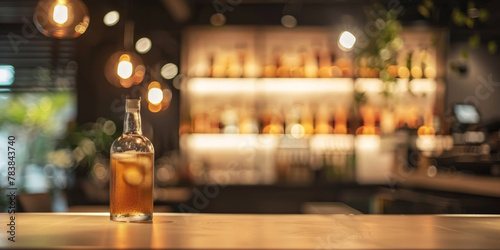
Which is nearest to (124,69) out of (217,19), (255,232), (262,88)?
(217,19)

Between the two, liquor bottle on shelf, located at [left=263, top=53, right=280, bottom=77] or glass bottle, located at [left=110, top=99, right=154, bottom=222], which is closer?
glass bottle, located at [left=110, top=99, right=154, bottom=222]

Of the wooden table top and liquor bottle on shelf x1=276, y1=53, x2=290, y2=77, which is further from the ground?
liquor bottle on shelf x1=276, y1=53, x2=290, y2=77

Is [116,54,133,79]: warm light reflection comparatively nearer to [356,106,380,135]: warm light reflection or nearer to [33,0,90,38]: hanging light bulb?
[33,0,90,38]: hanging light bulb

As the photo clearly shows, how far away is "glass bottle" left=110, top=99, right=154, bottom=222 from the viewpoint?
1.40m

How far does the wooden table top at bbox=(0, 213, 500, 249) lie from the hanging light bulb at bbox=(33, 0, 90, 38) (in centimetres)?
108

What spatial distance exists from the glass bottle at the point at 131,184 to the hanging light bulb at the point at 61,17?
1117mm

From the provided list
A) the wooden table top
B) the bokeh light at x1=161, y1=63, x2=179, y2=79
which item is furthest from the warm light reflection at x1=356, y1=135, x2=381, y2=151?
the wooden table top

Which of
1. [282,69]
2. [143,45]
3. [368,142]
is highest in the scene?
[143,45]

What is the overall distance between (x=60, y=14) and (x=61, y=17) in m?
0.01

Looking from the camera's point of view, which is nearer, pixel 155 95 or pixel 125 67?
pixel 125 67

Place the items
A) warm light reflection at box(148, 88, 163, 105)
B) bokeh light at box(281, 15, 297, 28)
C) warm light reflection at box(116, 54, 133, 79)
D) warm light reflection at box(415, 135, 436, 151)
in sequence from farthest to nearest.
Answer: bokeh light at box(281, 15, 297, 28), warm light reflection at box(415, 135, 436, 151), warm light reflection at box(148, 88, 163, 105), warm light reflection at box(116, 54, 133, 79)

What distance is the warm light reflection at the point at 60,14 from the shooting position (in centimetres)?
241

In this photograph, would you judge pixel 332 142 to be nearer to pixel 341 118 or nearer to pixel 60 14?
pixel 341 118

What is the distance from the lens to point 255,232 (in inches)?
47.9
